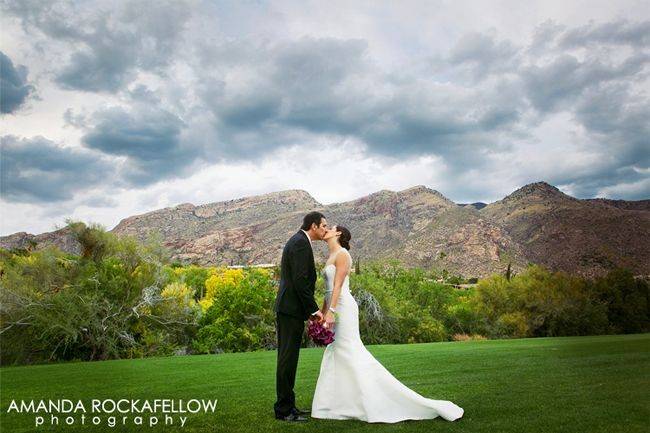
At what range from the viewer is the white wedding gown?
755 centimetres

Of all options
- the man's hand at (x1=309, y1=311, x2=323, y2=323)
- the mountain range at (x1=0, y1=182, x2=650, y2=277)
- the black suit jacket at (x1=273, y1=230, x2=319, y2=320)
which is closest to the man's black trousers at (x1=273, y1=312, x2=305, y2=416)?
the black suit jacket at (x1=273, y1=230, x2=319, y2=320)

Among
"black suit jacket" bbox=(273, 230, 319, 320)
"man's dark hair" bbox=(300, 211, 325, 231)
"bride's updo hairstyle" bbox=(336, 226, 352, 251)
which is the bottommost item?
"black suit jacket" bbox=(273, 230, 319, 320)

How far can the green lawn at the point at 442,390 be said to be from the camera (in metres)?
7.16

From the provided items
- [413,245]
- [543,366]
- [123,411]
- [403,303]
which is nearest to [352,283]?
[403,303]

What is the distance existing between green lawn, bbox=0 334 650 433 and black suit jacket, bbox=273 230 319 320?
1.59 meters

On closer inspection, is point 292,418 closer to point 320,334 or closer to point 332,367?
point 332,367

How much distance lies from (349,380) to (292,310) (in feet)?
4.63

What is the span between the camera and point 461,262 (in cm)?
9606

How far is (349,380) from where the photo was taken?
8.01 meters

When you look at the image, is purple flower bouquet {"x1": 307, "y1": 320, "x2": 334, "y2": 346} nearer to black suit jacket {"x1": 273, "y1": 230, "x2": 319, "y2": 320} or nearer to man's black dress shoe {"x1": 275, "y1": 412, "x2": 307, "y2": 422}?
black suit jacket {"x1": 273, "y1": 230, "x2": 319, "y2": 320}

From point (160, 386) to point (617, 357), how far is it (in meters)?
12.4

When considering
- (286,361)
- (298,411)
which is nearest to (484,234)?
(298,411)

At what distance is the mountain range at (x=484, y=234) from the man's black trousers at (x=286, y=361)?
34.8 meters

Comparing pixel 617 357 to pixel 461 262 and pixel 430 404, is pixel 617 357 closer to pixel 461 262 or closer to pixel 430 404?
pixel 430 404
